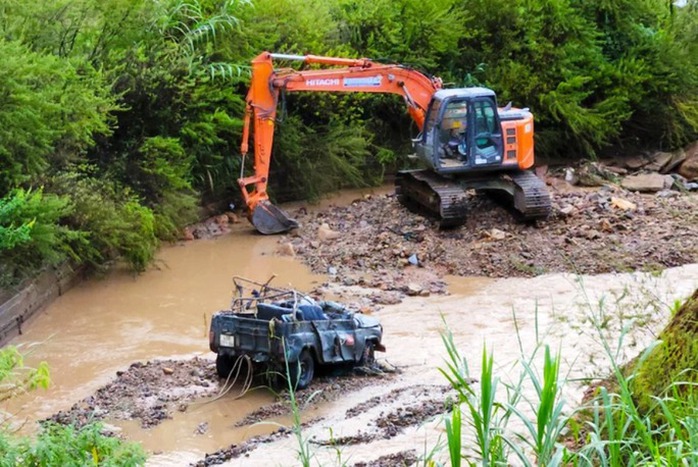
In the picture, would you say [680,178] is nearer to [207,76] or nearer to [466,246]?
[466,246]

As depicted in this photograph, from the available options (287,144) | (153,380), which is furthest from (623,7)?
(153,380)

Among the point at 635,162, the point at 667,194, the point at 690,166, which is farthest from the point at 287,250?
the point at 690,166

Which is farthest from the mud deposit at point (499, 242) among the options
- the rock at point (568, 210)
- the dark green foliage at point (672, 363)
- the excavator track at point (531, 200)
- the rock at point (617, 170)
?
the dark green foliage at point (672, 363)

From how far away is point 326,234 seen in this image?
16531 mm

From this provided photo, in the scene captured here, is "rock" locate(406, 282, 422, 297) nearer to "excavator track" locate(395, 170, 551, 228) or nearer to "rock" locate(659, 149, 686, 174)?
"excavator track" locate(395, 170, 551, 228)

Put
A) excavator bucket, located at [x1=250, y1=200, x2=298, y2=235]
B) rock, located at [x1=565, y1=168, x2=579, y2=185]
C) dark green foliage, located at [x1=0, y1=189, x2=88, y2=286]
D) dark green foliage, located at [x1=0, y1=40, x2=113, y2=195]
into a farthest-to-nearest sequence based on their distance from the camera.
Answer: rock, located at [x1=565, y1=168, x2=579, y2=185] → excavator bucket, located at [x1=250, y1=200, x2=298, y2=235] → dark green foliage, located at [x1=0, y1=40, x2=113, y2=195] → dark green foliage, located at [x1=0, y1=189, x2=88, y2=286]

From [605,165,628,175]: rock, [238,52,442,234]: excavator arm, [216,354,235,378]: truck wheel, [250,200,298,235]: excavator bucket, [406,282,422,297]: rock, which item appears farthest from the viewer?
[605,165,628,175]: rock

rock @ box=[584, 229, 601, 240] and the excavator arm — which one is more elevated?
the excavator arm

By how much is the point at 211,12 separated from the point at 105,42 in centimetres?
259

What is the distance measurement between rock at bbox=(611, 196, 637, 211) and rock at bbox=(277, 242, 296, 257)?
5.05 m

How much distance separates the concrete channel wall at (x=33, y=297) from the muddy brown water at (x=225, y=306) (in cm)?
14

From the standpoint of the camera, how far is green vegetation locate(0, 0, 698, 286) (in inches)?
522

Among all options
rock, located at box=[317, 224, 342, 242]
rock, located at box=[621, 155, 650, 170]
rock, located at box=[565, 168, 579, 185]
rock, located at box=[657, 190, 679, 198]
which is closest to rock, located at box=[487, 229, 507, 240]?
rock, located at box=[317, 224, 342, 242]

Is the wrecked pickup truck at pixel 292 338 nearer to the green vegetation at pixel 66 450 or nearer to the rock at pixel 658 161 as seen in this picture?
the green vegetation at pixel 66 450
